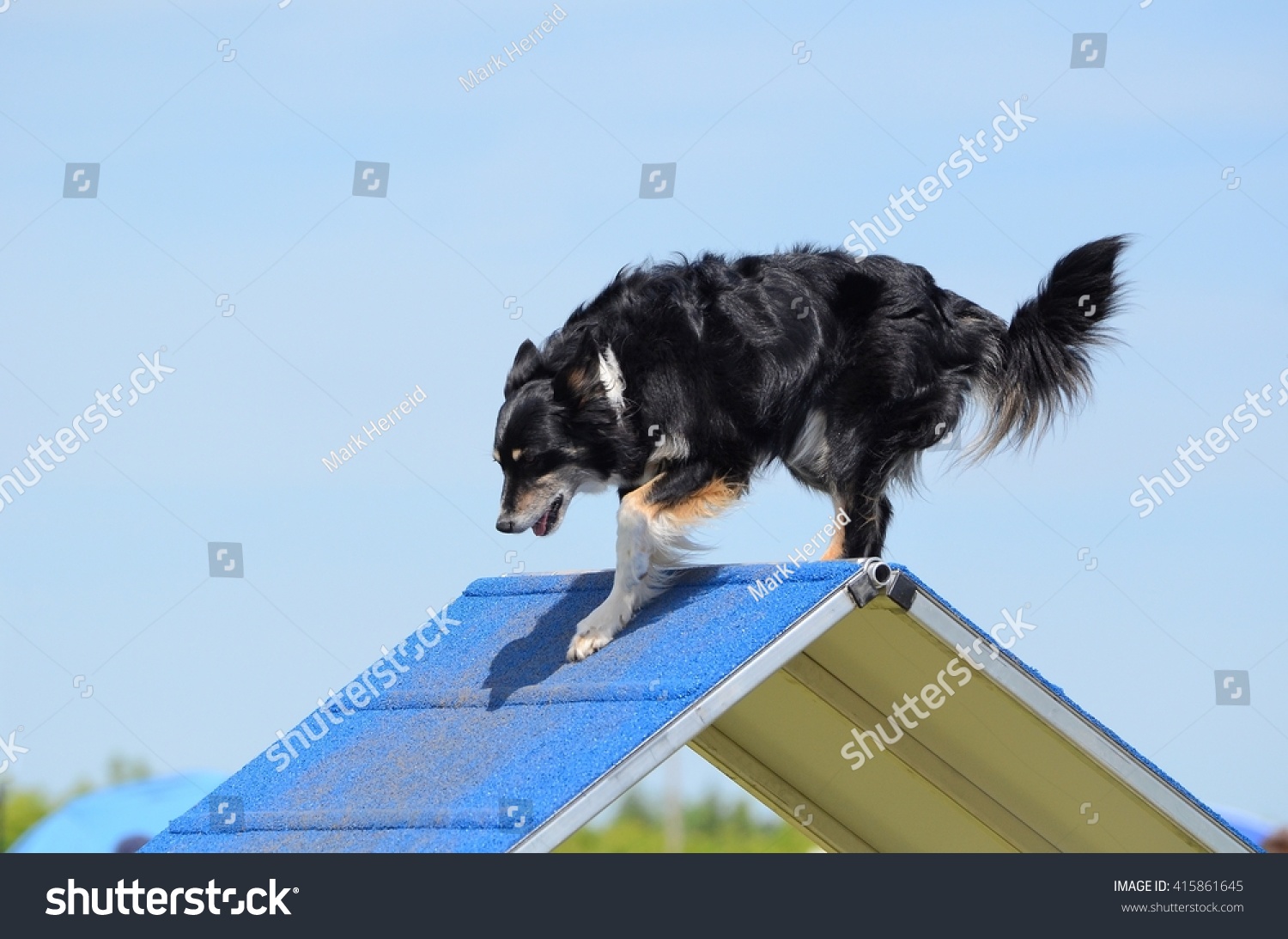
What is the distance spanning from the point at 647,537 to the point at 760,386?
64 centimetres

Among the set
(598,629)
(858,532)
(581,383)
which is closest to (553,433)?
(581,383)

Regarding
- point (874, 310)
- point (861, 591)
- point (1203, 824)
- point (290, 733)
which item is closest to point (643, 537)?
point (861, 591)

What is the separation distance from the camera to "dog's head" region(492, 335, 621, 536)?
15.0ft

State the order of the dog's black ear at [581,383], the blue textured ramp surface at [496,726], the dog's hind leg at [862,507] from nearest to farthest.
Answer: the blue textured ramp surface at [496,726], the dog's black ear at [581,383], the dog's hind leg at [862,507]

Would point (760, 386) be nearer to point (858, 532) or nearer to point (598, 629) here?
point (858, 532)

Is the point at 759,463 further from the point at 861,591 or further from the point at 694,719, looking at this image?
the point at 694,719

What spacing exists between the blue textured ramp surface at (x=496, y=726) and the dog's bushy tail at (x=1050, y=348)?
4.07 ft

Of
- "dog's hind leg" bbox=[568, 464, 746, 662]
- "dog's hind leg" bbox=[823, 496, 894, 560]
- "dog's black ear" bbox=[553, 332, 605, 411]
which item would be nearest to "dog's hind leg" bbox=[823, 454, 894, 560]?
"dog's hind leg" bbox=[823, 496, 894, 560]

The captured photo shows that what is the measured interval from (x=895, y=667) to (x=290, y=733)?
2.07m

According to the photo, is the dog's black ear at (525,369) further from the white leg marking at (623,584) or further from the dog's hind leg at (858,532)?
the dog's hind leg at (858,532)

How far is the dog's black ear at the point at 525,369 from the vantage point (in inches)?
184

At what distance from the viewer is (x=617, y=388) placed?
15.1 feet

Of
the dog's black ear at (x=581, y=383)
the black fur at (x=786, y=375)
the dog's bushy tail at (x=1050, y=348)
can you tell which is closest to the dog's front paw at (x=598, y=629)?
the black fur at (x=786, y=375)

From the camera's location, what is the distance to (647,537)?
4340mm
